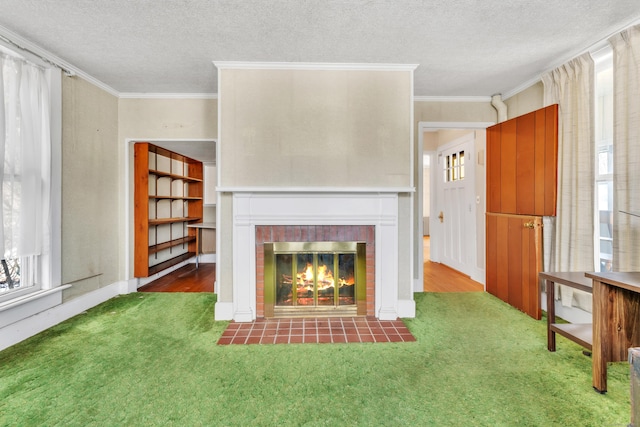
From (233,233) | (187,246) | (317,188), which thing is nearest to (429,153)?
(317,188)

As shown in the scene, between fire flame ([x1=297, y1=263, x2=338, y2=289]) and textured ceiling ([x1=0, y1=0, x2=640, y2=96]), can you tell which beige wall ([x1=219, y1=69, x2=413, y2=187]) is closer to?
textured ceiling ([x1=0, y1=0, x2=640, y2=96])

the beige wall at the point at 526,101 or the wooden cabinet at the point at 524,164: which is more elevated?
the beige wall at the point at 526,101

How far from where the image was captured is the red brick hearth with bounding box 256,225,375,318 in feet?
9.48

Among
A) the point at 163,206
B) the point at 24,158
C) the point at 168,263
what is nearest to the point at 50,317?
the point at 24,158

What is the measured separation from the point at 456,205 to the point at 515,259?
185cm

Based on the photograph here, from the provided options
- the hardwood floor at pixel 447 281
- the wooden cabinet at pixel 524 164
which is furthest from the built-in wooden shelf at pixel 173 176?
the wooden cabinet at pixel 524 164

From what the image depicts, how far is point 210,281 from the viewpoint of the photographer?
4.38 metres

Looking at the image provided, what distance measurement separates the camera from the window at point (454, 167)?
4773 millimetres

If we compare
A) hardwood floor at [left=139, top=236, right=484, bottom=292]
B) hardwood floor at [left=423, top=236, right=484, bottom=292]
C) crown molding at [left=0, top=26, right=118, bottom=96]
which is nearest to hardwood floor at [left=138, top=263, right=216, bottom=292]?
hardwood floor at [left=139, top=236, right=484, bottom=292]

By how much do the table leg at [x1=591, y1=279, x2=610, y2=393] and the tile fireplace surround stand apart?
1431 millimetres

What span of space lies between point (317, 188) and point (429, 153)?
3.71 meters

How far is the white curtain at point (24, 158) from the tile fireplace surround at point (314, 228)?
1631mm

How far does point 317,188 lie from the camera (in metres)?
2.80

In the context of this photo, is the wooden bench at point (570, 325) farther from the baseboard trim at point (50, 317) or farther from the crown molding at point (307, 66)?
the baseboard trim at point (50, 317)
